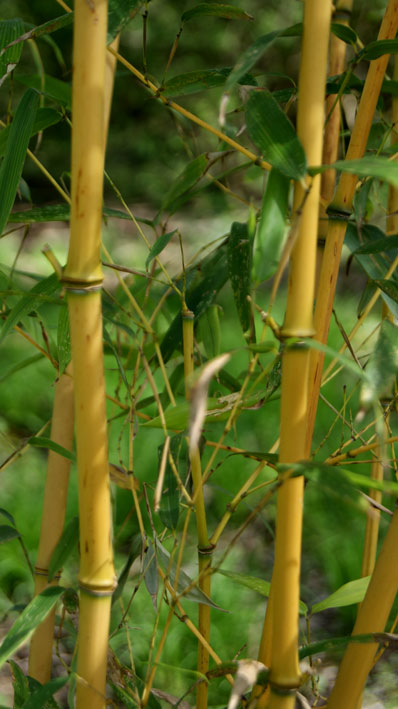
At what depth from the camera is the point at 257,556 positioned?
0.97 meters

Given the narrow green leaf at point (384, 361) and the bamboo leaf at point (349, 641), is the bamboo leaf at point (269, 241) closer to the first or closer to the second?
the narrow green leaf at point (384, 361)

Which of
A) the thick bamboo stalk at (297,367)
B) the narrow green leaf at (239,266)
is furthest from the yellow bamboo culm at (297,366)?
the narrow green leaf at (239,266)

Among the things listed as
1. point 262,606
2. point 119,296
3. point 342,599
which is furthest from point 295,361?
point 262,606

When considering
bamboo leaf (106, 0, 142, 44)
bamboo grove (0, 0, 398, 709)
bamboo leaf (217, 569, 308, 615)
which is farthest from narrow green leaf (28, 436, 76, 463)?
bamboo leaf (106, 0, 142, 44)

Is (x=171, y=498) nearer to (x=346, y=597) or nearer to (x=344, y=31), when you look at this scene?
(x=346, y=597)

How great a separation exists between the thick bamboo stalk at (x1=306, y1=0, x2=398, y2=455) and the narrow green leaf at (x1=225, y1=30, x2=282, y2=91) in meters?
0.09

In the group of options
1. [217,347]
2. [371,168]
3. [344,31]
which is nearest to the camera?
[371,168]

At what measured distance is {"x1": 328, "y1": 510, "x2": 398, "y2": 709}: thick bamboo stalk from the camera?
1.08 ft

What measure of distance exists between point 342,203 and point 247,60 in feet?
0.38

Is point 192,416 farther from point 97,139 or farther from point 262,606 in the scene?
point 262,606

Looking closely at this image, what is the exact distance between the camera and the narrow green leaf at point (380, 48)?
330mm

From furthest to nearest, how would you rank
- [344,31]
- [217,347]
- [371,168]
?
[217,347], [344,31], [371,168]

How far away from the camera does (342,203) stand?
1.21 feet

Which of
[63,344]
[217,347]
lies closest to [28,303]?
[63,344]
